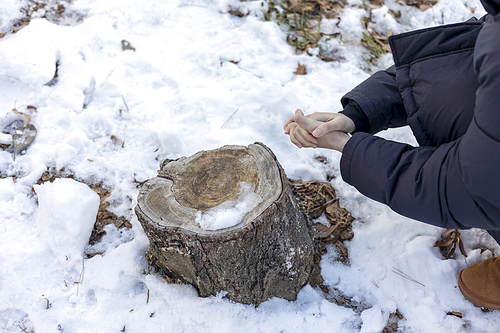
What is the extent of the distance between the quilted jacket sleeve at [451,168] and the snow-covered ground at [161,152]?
0.75 meters

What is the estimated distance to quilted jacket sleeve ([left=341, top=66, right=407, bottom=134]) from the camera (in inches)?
84.3

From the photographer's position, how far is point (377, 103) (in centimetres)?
214

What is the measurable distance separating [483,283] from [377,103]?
1285 mm

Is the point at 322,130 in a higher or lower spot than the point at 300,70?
higher

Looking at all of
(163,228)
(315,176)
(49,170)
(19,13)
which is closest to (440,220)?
(315,176)

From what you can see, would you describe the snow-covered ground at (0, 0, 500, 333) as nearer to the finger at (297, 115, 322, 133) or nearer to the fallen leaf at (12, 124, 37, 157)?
the fallen leaf at (12, 124, 37, 157)

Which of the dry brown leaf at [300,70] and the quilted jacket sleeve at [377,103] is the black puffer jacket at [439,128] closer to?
the quilted jacket sleeve at [377,103]

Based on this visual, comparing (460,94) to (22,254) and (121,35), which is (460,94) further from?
(121,35)

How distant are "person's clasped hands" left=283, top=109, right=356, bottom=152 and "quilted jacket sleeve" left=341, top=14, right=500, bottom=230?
0.16 metres

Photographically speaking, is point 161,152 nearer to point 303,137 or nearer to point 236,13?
point 303,137

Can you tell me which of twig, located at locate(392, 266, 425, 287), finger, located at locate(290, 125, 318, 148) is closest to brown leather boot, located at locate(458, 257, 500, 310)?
twig, located at locate(392, 266, 425, 287)

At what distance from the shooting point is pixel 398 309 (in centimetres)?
202

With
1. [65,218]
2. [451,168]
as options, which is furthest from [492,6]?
[65,218]

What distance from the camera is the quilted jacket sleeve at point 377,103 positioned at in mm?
2141
